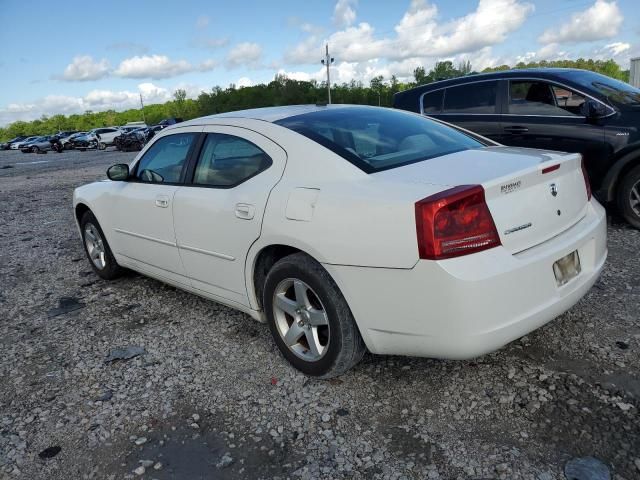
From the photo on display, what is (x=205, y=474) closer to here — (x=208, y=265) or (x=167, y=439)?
(x=167, y=439)

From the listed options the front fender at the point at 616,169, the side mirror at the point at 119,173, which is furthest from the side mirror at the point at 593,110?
the side mirror at the point at 119,173

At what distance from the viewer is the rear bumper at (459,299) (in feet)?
7.23

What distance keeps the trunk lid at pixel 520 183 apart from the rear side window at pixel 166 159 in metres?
1.71

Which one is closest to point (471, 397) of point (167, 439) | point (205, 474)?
point (205, 474)

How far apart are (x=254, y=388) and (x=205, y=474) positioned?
0.70m

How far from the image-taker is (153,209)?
12.6 ft

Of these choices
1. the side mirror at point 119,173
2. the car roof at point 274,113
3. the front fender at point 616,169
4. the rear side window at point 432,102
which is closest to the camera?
the car roof at point 274,113

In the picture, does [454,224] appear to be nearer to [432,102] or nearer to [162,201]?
[162,201]

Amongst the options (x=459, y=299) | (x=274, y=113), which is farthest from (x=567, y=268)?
(x=274, y=113)

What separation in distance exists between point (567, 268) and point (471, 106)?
13.7 ft

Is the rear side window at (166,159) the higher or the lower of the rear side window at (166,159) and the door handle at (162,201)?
the higher

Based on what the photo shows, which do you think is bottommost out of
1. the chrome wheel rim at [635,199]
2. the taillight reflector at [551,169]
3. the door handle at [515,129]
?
the chrome wheel rim at [635,199]

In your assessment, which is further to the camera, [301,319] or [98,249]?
[98,249]

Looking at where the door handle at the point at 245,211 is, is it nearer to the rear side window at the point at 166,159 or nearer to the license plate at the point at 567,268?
the rear side window at the point at 166,159
